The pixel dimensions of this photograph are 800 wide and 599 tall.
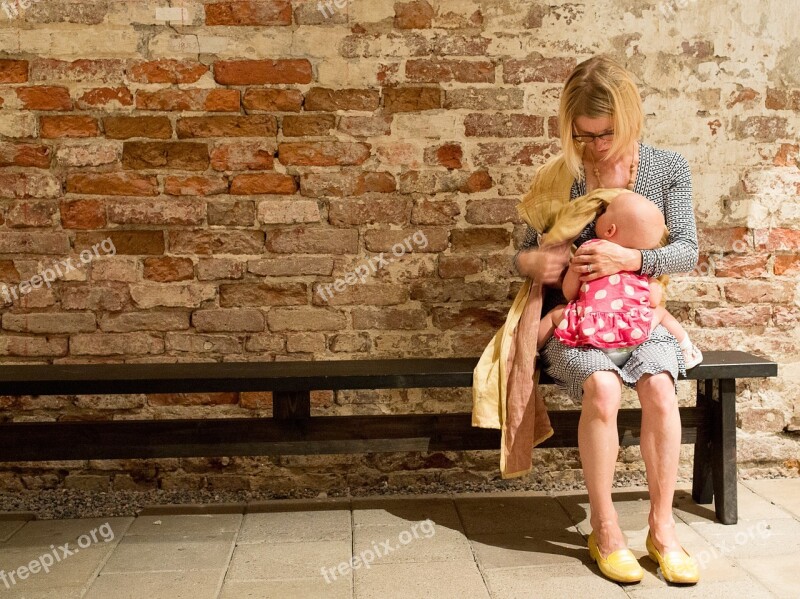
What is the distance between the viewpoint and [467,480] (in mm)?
3252

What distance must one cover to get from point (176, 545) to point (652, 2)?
273 centimetres

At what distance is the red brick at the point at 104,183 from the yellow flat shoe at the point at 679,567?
7.58 feet

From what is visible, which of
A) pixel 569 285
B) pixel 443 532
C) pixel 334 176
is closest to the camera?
pixel 569 285

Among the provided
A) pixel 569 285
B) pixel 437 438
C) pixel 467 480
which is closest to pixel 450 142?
pixel 569 285

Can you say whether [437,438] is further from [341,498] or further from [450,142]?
[450,142]

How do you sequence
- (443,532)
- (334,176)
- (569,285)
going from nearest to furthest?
(569,285) < (443,532) < (334,176)

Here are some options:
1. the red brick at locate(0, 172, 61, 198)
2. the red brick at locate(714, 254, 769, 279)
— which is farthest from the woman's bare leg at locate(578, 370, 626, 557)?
the red brick at locate(0, 172, 61, 198)

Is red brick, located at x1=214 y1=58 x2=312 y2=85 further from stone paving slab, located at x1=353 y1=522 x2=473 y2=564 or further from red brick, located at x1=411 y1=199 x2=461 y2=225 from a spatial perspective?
stone paving slab, located at x1=353 y1=522 x2=473 y2=564

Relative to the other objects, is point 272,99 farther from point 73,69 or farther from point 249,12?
point 73,69

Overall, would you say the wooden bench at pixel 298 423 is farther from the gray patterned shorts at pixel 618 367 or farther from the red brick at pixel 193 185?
the red brick at pixel 193 185

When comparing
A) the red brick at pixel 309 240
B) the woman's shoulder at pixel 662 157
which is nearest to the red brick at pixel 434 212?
the red brick at pixel 309 240

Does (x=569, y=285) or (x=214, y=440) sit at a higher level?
(x=569, y=285)

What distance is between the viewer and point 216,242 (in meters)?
3.07

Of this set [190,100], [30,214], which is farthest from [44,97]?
[190,100]
